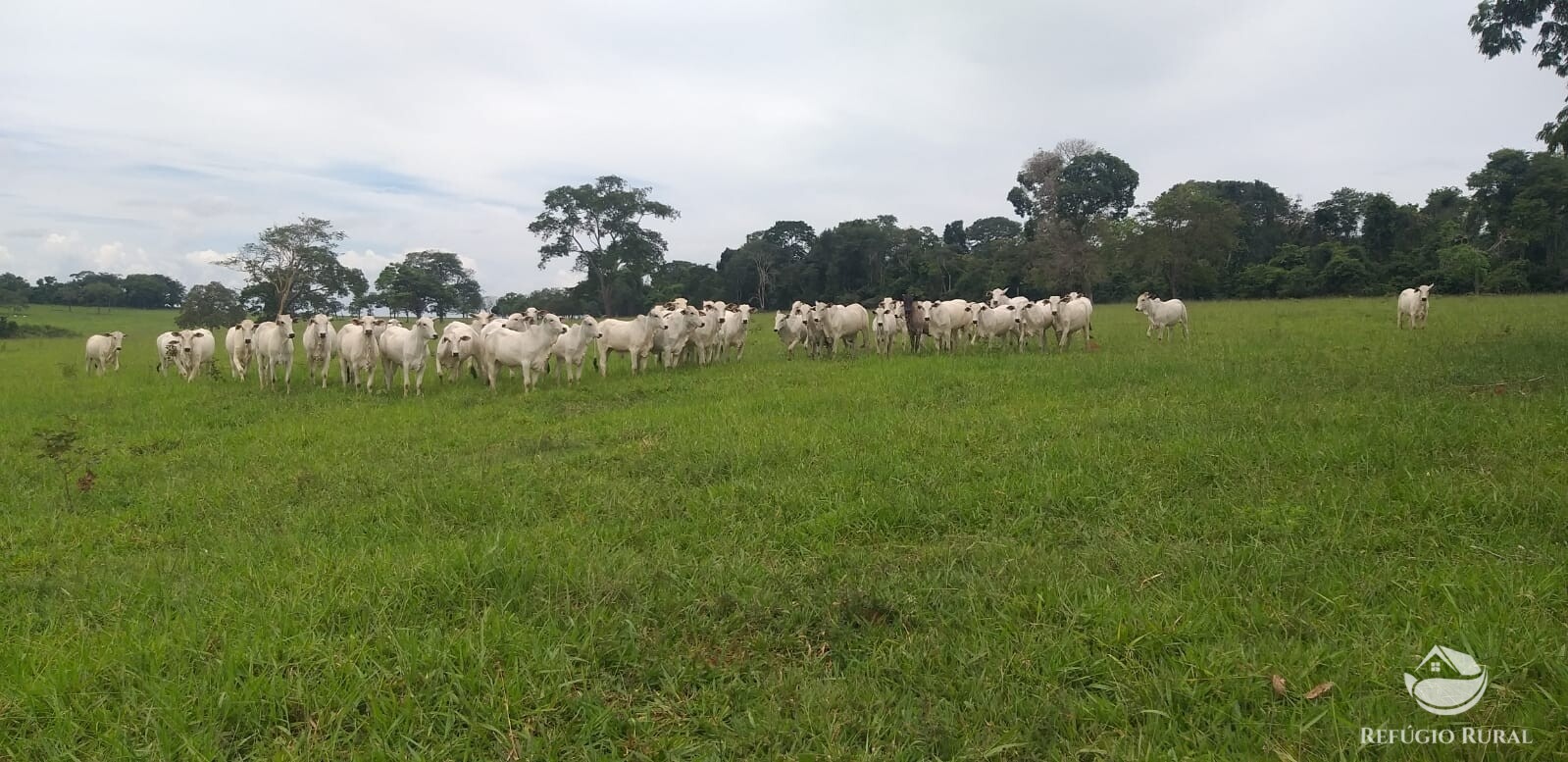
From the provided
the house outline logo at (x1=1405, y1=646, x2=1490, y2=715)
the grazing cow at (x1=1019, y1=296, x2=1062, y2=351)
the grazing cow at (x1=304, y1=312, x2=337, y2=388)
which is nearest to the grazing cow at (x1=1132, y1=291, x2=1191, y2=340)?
the grazing cow at (x1=1019, y1=296, x2=1062, y2=351)

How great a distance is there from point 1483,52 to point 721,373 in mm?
12974

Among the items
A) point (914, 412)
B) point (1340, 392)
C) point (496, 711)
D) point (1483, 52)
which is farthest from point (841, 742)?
point (1483, 52)

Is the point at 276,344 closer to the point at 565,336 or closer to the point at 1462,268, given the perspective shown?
the point at 565,336

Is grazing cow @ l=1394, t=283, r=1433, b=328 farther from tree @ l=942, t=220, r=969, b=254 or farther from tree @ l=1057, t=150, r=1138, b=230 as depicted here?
tree @ l=942, t=220, r=969, b=254

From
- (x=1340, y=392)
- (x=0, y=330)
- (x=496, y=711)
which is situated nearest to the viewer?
(x=496, y=711)

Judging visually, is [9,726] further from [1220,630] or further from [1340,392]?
[1340,392]

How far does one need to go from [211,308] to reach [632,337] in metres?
38.2

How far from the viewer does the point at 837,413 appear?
881 centimetres

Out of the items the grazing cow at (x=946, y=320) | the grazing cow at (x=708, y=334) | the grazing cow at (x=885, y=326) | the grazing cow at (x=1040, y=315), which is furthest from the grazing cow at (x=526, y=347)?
the grazing cow at (x=1040, y=315)

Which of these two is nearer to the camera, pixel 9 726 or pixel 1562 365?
pixel 9 726

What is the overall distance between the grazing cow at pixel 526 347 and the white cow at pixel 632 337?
172 centimetres

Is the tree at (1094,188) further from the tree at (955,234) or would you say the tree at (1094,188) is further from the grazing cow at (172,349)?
the grazing cow at (172,349)

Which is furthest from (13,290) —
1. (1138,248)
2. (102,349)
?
(1138,248)

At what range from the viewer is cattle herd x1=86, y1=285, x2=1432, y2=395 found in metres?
13.2
